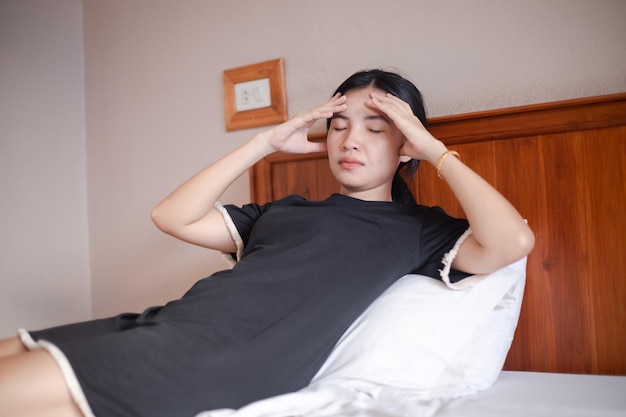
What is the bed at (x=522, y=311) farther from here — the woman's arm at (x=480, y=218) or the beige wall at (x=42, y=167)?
the beige wall at (x=42, y=167)

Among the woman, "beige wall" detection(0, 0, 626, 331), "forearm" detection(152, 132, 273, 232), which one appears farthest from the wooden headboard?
"forearm" detection(152, 132, 273, 232)

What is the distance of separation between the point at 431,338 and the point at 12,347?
74 centimetres

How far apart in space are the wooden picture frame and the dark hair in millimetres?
448

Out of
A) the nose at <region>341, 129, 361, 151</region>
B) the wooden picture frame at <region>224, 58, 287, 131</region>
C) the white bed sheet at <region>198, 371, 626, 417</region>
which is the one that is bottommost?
the white bed sheet at <region>198, 371, 626, 417</region>

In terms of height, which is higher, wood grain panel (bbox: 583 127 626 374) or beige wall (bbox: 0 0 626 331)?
beige wall (bbox: 0 0 626 331)

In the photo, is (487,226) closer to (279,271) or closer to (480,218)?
(480,218)

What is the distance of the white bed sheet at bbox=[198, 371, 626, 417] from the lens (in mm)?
918

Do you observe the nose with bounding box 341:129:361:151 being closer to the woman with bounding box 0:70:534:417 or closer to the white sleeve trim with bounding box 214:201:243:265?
the woman with bounding box 0:70:534:417

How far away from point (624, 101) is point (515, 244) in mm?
465

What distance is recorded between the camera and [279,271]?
1.08 metres

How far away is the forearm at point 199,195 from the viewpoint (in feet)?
4.27

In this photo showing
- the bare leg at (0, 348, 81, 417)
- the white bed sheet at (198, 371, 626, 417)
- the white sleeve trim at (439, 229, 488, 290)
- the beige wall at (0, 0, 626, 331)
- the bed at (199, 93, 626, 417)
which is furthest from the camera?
the beige wall at (0, 0, 626, 331)

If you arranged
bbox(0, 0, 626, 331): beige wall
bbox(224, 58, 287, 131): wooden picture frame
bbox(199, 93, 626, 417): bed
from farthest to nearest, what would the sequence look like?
bbox(224, 58, 287, 131): wooden picture frame < bbox(0, 0, 626, 331): beige wall < bbox(199, 93, 626, 417): bed

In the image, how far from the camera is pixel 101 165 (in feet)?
7.16
